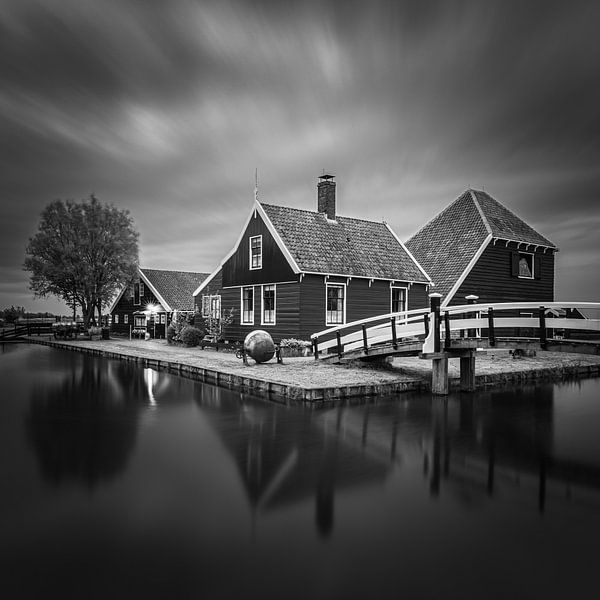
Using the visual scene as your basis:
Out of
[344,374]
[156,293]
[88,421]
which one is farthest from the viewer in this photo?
[156,293]

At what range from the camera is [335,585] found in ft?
15.2

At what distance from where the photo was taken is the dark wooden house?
24328mm

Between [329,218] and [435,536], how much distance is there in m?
23.6

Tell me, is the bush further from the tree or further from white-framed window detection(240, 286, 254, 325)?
the tree

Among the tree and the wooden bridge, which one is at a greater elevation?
the tree

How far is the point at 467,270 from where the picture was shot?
28.1m

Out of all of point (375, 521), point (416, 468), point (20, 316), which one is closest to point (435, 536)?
point (375, 521)

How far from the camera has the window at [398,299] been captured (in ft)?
90.9

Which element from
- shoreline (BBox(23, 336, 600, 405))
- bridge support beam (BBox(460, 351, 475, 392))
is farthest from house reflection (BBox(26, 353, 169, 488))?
bridge support beam (BBox(460, 351, 475, 392))

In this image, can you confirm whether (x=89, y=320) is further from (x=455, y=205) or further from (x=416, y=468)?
(x=416, y=468)

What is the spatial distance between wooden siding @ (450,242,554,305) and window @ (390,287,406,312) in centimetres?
273

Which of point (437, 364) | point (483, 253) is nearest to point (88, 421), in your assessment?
point (437, 364)

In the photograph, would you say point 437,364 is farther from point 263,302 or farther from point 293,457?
point 263,302

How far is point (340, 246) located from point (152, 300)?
69.3 feet
